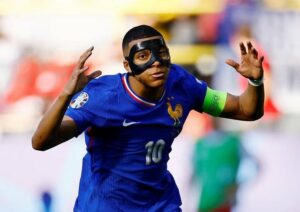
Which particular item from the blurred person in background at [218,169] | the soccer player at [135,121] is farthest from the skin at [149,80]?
the blurred person in background at [218,169]

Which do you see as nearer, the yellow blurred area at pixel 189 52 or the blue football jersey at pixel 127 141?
the blue football jersey at pixel 127 141

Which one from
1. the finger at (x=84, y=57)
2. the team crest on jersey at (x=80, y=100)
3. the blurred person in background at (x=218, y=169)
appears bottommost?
the blurred person in background at (x=218, y=169)

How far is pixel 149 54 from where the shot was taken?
21.0 feet

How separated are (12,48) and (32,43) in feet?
0.68

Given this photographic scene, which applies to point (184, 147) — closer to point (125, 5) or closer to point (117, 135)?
point (125, 5)

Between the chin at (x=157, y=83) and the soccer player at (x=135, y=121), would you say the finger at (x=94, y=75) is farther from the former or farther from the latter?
the chin at (x=157, y=83)

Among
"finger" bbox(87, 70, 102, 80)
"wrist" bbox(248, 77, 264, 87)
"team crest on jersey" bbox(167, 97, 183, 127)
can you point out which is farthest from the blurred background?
"finger" bbox(87, 70, 102, 80)

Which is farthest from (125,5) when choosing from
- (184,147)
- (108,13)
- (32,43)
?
(184,147)

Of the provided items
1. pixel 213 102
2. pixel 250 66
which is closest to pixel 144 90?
pixel 213 102

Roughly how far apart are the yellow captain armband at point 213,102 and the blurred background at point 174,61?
347cm

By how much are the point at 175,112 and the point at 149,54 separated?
1.29 feet

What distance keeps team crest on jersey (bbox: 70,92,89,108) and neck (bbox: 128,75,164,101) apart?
287mm

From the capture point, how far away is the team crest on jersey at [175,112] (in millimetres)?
6555

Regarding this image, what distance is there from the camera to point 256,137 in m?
11.0
